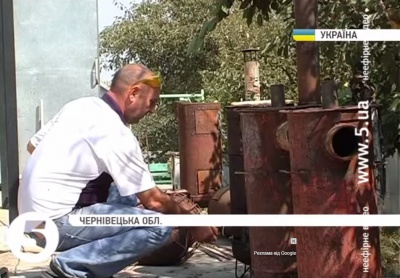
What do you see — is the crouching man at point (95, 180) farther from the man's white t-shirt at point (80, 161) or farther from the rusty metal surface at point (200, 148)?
the rusty metal surface at point (200, 148)

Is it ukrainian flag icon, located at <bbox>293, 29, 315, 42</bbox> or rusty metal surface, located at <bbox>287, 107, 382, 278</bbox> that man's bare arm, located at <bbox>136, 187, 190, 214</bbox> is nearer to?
rusty metal surface, located at <bbox>287, 107, 382, 278</bbox>

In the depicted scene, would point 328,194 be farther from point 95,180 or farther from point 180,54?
point 180,54

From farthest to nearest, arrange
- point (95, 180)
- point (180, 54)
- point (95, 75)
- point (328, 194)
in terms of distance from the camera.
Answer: point (180, 54) → point (95, 75) → point (95, 180) → point (328, 194)

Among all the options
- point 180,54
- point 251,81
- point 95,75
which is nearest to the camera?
point 95,75

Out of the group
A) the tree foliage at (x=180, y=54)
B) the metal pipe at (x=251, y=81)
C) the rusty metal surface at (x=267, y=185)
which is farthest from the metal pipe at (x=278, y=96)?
the tree foliage at (x=180, y=54)

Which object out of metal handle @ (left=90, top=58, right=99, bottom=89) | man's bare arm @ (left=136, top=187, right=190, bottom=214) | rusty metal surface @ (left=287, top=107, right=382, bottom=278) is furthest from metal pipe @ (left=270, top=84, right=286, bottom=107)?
metal handle @ (left=90, top=58, right=99, bottom=89)

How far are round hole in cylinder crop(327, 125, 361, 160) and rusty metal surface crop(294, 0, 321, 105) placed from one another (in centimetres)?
40

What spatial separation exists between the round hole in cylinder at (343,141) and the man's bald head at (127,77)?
95 cm

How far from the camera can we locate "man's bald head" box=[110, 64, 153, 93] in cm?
370

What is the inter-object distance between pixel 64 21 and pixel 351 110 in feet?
7.08

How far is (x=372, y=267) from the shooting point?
3662 mm
